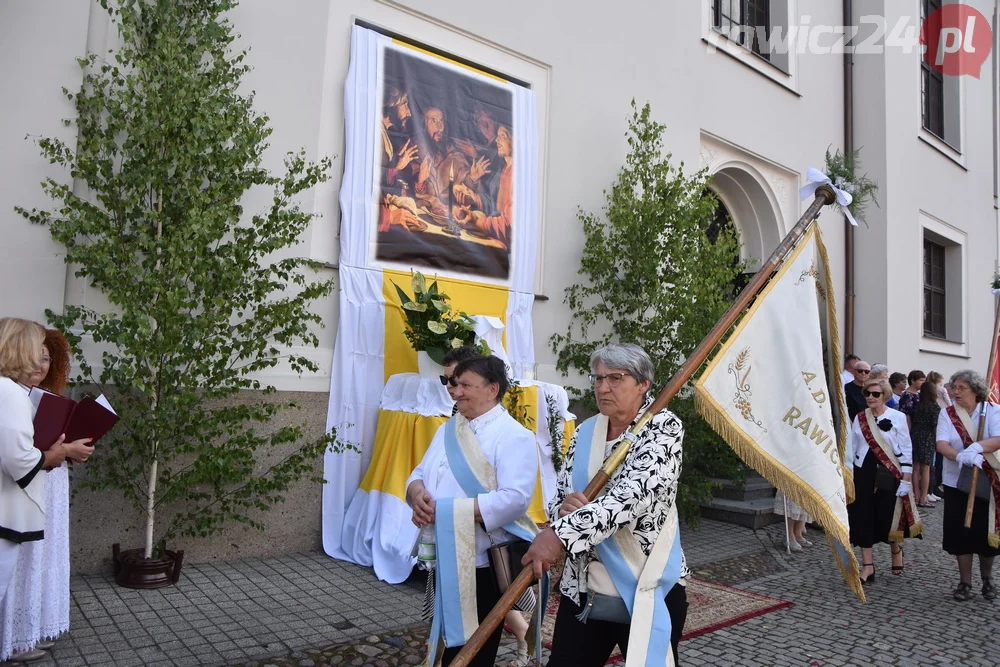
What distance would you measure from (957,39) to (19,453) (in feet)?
63.8

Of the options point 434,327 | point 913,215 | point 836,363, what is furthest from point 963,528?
point 913,215

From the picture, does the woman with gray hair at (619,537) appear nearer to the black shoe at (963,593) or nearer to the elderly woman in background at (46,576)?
the elderly woman in background at (46,576)

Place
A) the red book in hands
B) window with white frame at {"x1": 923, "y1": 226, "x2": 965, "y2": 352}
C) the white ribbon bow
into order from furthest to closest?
1. window with white frame at {"x1": 923, "y1": 226, "x2": 965, "y2": 352}
2. the white ribbon bow
3. the red book in hands

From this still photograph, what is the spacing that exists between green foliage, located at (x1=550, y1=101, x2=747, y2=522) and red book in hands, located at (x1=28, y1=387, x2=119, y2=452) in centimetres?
513

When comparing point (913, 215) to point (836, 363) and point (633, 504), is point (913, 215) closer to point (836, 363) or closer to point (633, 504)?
point (836, 363)

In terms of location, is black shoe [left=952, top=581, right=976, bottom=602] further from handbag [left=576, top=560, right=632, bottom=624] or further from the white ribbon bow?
handbag [left=576, top=560, right=632, bottom=624]

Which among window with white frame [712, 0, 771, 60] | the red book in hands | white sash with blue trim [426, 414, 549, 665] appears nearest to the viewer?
white sash with blue trim [426, 414, 549, 665]

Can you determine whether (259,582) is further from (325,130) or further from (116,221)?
(325,130)

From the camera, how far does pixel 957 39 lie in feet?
55.6

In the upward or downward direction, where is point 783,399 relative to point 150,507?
upward

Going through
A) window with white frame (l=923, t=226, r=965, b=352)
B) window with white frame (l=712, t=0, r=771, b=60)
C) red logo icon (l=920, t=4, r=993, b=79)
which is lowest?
window with white frame (l=923, t=226, r=965, b=352)

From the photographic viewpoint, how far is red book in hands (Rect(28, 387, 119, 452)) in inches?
149

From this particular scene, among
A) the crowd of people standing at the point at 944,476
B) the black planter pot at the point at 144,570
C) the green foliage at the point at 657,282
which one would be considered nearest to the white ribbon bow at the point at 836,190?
the crowd of people standing at the point at 944,476

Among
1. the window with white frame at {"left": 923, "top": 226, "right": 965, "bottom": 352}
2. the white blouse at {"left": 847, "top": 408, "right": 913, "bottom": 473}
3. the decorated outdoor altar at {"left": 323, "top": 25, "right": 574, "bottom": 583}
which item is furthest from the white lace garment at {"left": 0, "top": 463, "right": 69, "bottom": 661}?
the window with white frame at {"left": 923, "top": 226, "right": 965, "bottom": 352}
